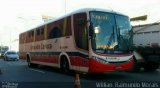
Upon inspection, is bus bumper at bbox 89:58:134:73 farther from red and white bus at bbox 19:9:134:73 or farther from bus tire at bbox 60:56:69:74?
bus tire at bbox 60:56:69:74

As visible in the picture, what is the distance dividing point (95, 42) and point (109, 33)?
88 centimetres

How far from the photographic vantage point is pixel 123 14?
17.6 meters

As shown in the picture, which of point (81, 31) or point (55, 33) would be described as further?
point (55, 33)

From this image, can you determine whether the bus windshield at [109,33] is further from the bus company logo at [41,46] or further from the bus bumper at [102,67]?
the bus company logo at [41,46]

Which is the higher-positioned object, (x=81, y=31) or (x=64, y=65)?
(x=81, y=31)

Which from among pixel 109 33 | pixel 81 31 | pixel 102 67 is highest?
pixel 81 31

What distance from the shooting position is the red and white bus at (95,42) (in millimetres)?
16125

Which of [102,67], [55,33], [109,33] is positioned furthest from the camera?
[55,33]

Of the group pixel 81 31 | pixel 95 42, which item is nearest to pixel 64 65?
pixel 81 31

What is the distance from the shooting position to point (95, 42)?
16125 mm

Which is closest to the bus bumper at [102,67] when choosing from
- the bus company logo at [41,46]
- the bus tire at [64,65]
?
the bus tire at [64,65]

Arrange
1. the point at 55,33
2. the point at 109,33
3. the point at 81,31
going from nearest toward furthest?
the point at 109,33
the point at 81,31
the point at 55,33

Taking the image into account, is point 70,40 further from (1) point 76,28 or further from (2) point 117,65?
(2) point 117,65

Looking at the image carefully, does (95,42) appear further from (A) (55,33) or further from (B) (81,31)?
(A) (55,33)
